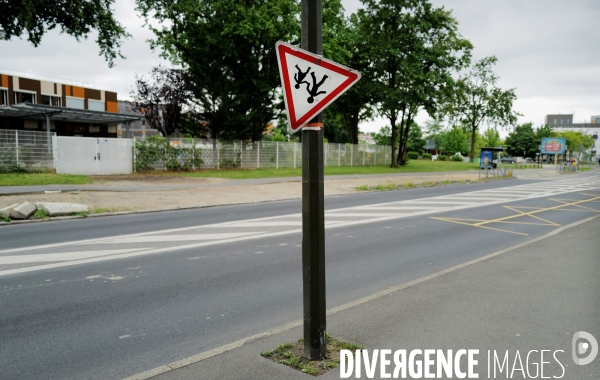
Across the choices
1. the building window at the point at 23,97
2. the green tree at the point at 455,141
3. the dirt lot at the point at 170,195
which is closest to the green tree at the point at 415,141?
the green tree at the point at 455,141

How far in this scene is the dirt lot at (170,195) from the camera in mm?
15336

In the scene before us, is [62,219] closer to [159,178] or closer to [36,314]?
[36,314]

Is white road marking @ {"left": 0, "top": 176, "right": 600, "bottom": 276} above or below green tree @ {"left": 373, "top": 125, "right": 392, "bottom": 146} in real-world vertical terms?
below

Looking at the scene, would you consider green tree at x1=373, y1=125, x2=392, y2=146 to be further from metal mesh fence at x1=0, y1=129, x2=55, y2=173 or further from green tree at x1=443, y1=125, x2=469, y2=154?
metal mesh fence at x1=0, y1=129, x2=55, y2=173

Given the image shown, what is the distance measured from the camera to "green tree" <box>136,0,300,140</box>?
31.4m

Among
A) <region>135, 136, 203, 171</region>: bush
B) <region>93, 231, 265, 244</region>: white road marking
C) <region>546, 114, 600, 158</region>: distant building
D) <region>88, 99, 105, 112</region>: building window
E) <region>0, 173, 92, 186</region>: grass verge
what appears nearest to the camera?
<region>93, 231, 265, 244</region>: white road marking

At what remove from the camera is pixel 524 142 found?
338 ft

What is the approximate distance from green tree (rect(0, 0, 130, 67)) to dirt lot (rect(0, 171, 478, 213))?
7525mm

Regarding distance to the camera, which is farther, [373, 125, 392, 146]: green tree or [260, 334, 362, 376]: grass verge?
[373, 125, 392, 146]: green tree

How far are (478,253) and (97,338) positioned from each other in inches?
256

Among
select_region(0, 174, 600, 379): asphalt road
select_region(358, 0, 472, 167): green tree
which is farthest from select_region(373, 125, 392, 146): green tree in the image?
select_region(0, 174, 600, 379): asphalt road

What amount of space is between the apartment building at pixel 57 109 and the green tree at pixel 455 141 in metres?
71.7

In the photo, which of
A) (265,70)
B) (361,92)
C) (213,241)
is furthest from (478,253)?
(361,92)

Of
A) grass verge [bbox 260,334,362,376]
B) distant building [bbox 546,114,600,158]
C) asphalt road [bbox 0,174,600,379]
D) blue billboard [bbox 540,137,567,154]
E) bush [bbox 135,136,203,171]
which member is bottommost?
asphalt road [bbox 0,174,600,379]
